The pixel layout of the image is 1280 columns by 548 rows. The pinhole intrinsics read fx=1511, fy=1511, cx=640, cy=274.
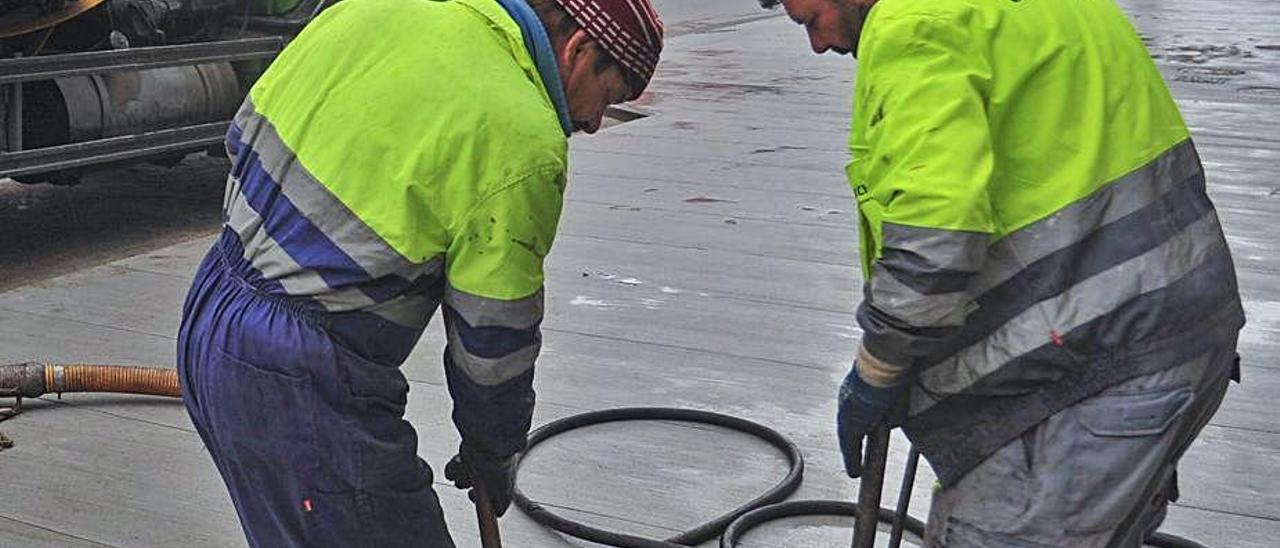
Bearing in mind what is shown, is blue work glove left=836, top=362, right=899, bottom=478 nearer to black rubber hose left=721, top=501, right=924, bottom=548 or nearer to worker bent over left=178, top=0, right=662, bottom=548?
worker bent over left=178, top=0, right=662, bottom=548

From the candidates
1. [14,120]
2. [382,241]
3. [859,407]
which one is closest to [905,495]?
[859,407]

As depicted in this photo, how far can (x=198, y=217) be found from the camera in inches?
325

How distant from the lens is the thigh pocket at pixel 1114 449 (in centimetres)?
238

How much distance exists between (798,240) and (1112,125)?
4.93m

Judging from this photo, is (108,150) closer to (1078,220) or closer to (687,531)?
(687,531)

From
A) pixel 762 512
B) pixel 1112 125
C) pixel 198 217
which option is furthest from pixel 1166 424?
pixel 198 217

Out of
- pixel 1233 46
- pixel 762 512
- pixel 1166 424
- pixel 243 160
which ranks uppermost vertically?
pixel 243 160

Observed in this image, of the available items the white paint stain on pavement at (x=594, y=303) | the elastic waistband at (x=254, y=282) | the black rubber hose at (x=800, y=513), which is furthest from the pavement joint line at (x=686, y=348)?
the elastic waistband at (x=254, y=282)

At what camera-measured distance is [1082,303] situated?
2350 millimetres

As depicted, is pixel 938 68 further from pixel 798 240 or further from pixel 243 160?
pixel 798 240

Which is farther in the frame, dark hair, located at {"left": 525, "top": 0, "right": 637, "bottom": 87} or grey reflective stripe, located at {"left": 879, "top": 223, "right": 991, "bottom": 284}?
dark hair, located at {"left": 525, "top": 0, "right": 637, "bottom": 87}

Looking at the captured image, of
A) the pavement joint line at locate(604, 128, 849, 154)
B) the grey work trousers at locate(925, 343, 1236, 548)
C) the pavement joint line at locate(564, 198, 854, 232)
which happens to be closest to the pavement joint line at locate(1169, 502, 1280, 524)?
the grey work trousers at locate(925, 343, 1236, 548)

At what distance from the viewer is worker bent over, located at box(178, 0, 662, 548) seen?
225cm

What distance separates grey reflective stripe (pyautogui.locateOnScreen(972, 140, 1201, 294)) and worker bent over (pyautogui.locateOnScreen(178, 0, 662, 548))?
0.65m
